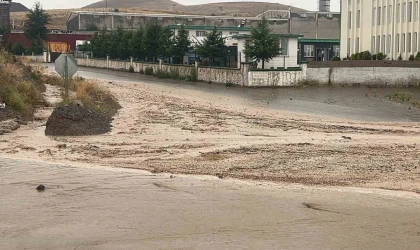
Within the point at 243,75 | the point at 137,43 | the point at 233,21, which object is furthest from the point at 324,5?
the point at 243,75

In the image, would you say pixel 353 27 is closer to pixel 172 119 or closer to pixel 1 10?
pixel 172 119

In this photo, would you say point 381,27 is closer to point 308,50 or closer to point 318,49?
point 308,50

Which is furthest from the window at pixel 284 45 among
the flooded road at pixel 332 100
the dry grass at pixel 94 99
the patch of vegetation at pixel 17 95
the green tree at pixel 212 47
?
the patch of vegetation at pixel 17 95

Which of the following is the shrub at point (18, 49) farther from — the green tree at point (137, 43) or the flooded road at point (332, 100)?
the flooded road at point (332, 100)

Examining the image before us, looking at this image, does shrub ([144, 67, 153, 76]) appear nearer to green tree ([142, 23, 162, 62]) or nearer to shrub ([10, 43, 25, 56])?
green tree ([142, 23, 162, 62])

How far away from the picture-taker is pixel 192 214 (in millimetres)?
10891

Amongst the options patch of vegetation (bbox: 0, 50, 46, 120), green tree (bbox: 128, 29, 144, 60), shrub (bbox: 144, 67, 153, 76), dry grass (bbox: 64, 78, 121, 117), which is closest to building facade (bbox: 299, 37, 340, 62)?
shrub (bbox: 144, 67, 153, 76)

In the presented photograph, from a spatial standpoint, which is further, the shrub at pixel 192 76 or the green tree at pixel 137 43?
the green tree at pixel 137 43

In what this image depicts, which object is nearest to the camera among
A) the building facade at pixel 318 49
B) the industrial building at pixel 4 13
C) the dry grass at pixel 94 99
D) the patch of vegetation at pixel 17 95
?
the patch of vegetation at pixel 17 95

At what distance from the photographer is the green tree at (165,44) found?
63344 millimetres

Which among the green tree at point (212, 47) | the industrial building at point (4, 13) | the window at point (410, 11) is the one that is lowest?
the green tree at point (212, 47)

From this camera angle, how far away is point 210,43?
5631 centimetres

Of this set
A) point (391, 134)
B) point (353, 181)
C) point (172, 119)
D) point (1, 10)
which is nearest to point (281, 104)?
point (172, 119)

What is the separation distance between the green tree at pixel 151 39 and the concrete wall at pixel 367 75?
23.3 m
